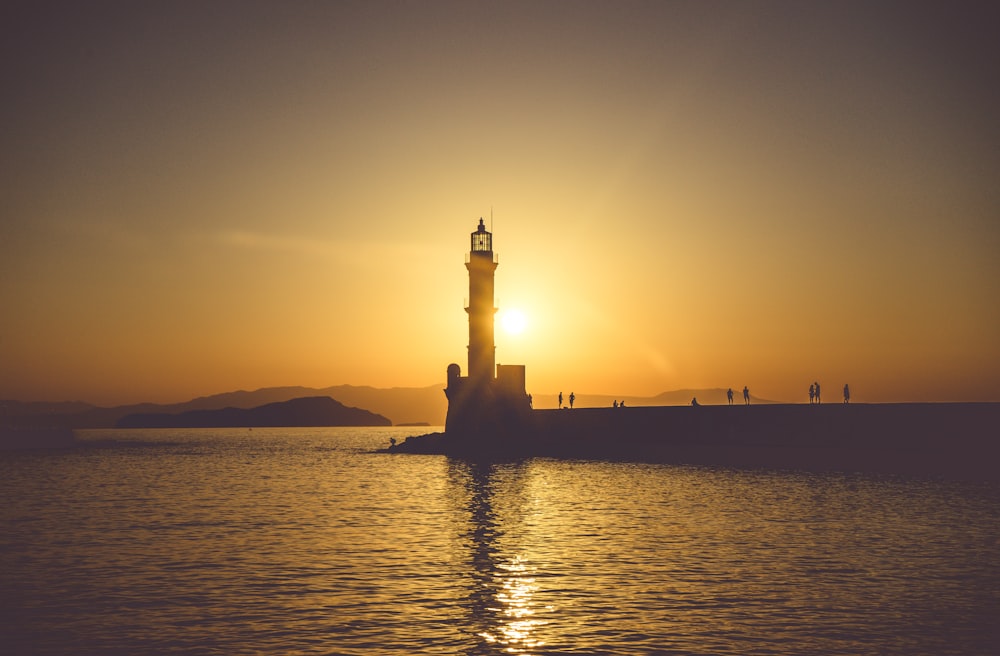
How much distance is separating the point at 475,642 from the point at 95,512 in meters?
27.1

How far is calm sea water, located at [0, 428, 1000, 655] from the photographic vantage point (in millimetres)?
14727

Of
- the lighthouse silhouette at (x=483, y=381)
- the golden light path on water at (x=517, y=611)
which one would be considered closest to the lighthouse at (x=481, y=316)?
the lighthouse silhouette at (x=483, y=381)

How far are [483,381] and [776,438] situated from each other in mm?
25005

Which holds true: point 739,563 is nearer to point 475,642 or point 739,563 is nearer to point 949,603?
point 949,603

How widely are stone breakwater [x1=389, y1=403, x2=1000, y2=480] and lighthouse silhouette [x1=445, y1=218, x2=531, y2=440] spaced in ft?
2.92

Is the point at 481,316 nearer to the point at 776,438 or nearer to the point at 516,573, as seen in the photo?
the point at 776,438

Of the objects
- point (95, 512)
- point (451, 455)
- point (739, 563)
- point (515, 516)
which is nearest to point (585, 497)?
point (515, 516)

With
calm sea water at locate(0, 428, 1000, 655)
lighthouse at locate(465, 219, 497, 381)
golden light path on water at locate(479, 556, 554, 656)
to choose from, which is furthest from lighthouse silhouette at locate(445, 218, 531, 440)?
golden light path on water at locate(479, 556, 554, 656)

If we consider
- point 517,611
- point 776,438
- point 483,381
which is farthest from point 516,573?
point 483,381

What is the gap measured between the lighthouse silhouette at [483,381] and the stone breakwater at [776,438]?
890 mm

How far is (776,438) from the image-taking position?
55.3 m

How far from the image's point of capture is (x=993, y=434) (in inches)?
1647

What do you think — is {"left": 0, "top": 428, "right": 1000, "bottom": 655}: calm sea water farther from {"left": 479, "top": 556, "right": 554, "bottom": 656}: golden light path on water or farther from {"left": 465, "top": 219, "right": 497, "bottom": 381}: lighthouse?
{"left": 465, "top": 219, "right": 497, "bottom": 381}: lighthouse

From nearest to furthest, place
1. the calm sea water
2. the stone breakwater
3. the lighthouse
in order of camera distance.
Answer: the calm sea water
the stone breakwater
the lighthouse
